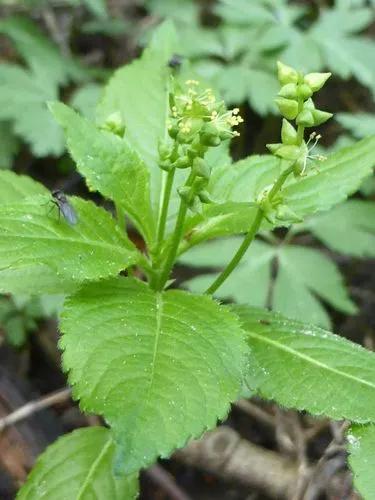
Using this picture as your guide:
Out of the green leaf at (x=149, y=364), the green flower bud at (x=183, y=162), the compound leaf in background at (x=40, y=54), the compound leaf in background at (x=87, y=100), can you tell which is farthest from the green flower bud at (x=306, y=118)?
the compound leaf in background at (x=40, y=54)

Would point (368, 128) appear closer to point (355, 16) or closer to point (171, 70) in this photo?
point (355, 16)

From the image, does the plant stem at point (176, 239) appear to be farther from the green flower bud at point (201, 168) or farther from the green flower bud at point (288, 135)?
the green flower bud at point (288, 135)

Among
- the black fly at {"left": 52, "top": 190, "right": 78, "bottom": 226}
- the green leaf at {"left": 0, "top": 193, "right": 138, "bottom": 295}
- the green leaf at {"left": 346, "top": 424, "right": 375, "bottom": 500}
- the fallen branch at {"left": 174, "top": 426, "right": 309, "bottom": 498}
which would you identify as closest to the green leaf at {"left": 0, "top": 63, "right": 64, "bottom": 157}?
the fallen branch at {"left": 174, "top": 426, "right": 309, "bottom": 498}

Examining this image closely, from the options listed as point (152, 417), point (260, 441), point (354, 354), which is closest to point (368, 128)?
point (260, 441)

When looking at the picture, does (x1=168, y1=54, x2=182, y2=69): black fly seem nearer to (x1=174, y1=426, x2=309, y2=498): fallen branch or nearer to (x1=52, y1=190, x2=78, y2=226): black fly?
(x1=52, y1=190, x2=78, y2=226): black fly

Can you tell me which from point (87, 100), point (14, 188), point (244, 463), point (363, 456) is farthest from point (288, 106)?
point (87, 100)

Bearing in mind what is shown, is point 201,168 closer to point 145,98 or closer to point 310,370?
point 310,370
